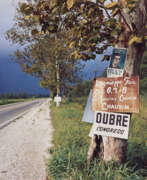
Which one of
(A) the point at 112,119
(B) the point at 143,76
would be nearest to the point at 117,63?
(A) the point at 112,119

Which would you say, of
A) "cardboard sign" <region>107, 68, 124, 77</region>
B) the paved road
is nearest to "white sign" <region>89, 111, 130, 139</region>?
"cardboard sign" <region>107, 68, 124, 77</region>

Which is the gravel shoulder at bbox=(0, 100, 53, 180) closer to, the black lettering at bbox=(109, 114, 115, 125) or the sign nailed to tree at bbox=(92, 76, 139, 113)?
the black lettering at bbox=(109, 114, 115, 125)

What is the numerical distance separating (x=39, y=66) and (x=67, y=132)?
1856cm

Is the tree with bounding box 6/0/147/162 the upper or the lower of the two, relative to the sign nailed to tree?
upper

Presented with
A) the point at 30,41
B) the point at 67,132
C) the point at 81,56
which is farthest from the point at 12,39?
the point at 81,56

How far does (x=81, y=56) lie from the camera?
4.11 meters

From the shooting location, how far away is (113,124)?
3537 millimetres

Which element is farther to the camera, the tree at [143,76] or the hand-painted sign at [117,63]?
the tree at [143,76]

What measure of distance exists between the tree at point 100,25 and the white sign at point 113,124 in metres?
0.28

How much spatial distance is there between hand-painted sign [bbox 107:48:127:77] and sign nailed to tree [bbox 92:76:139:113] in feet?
0.52

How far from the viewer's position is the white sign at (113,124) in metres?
3.49

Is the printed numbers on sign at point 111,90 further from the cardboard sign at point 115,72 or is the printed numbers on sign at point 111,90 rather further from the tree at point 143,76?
the tree at point 143,76

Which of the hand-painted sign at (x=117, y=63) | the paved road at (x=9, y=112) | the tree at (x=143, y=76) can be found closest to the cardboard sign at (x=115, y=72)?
the hand-painted sign at (x=117, y=63)

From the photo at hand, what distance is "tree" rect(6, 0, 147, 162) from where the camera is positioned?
3.27m
